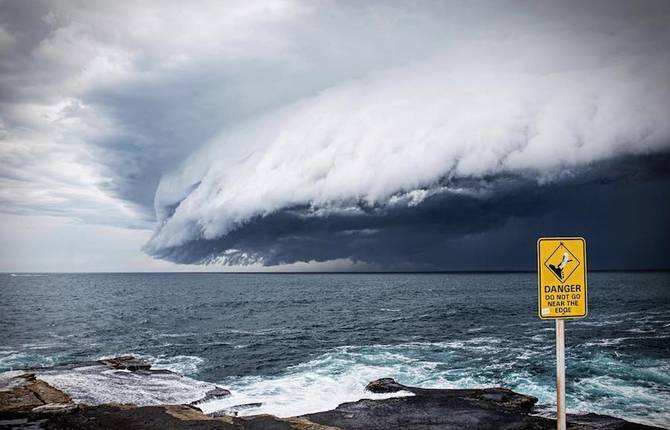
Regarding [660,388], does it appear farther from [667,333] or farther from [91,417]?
[91,417]

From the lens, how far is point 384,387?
25.5m

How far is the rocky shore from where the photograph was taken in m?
17.6

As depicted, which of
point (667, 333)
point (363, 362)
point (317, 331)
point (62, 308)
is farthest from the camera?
point (62, 308)

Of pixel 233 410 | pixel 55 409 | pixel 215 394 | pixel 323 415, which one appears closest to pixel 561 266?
pixel 323 415

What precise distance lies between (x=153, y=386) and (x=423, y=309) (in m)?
61.7

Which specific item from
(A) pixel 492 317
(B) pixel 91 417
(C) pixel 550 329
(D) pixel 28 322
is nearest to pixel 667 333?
(C) pixel 550 329

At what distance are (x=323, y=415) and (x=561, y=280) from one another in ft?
48.9

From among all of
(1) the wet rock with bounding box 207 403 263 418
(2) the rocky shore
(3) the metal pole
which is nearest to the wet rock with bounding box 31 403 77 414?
(2) the rocky shore

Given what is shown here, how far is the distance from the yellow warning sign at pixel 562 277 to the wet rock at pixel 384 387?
1846 cm

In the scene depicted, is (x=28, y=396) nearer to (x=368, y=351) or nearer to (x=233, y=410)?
(x=233, y=410)

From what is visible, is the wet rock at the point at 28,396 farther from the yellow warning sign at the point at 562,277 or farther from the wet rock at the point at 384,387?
the yellow warning sign at the point at 562,277

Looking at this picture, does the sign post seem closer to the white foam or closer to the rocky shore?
the rocky shore

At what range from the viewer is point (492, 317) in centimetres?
6706

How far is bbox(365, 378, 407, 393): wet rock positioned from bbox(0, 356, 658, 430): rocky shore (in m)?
1.11
